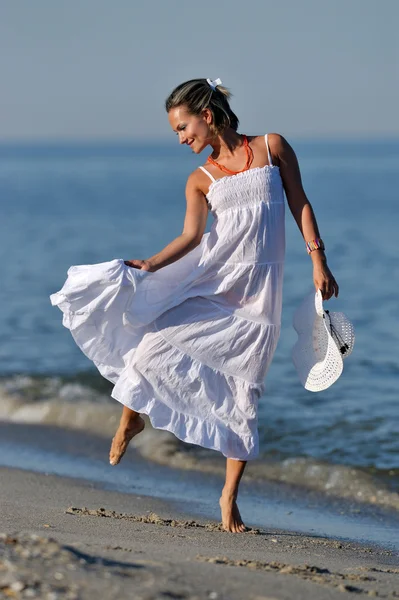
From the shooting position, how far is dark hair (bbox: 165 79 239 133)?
15.8 ft

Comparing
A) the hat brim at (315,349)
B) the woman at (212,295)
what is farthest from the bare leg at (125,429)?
the hat brim at (315,349)

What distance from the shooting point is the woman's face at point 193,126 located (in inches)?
190

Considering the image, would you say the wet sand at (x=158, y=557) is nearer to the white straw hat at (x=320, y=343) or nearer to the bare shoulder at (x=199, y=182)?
the white straw hat at (x=320, y=343)

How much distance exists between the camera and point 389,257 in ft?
64.7

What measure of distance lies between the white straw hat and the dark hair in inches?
36.2

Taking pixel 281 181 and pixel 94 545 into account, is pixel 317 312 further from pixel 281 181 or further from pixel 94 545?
pixel 94 545

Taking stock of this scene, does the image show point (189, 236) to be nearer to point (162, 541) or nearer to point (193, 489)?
point (162, 541)

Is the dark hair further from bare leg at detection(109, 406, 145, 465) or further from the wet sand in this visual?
the wet sand

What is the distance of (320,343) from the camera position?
4.85 metres

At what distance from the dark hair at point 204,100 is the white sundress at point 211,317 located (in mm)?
253

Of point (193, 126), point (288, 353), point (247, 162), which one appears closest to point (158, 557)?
point (247, 162)

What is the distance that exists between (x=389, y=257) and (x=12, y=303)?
8017 millimetres

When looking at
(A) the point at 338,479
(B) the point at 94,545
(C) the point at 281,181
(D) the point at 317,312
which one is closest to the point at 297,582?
(B) the point at 94,545

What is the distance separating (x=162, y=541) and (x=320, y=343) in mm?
1236
